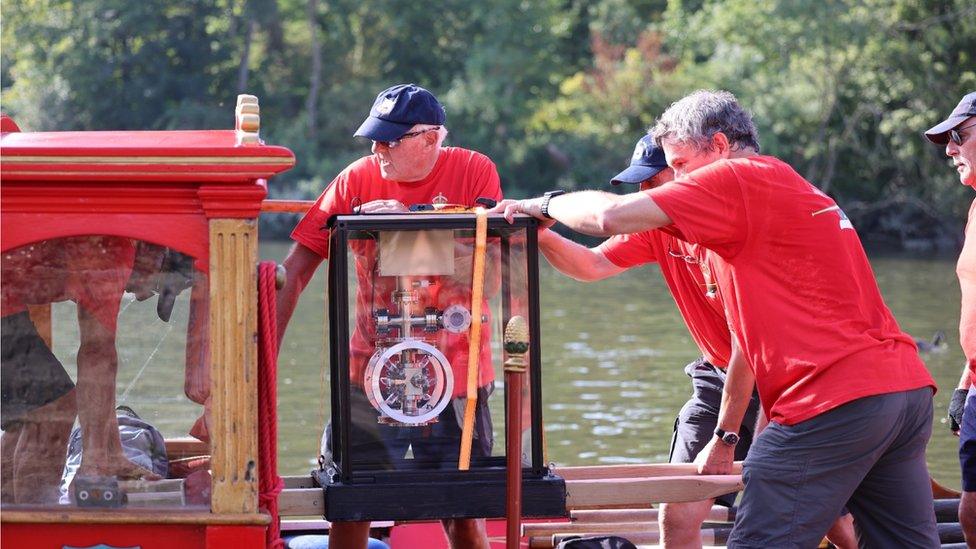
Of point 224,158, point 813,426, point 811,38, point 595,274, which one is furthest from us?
point 811,38

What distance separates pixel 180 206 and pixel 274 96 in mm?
44567

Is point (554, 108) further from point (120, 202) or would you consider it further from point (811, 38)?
point (120, 202)

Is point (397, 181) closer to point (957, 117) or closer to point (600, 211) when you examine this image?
point (600, 211)

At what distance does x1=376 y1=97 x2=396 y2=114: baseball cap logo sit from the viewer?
4480mm

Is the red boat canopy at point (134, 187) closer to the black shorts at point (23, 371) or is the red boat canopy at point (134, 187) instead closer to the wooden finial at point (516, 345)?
the black shorts at point (23, 371)

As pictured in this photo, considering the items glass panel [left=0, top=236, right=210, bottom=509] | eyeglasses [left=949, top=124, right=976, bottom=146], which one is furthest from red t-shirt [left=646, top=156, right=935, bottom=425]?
eyeglasses [left=949, top=124, right=976, bottom=146]

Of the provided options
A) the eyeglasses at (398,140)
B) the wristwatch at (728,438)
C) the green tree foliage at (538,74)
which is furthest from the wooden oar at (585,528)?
the green tree foliage at (538,74)

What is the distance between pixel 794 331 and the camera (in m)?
3.76

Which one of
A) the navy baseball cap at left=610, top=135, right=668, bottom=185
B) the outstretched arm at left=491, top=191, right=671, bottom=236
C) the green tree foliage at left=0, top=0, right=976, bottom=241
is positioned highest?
the green tree foliage at left=0, top=0, right=976, bottom=241

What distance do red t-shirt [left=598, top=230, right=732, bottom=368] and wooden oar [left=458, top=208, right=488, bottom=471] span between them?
1.15m

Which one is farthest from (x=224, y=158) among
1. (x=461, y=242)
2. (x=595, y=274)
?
(x=595, y=274)

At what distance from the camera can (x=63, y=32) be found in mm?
46219

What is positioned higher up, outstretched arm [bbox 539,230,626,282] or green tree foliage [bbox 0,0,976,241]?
green tree foliage [bbox 0,0,976,241]

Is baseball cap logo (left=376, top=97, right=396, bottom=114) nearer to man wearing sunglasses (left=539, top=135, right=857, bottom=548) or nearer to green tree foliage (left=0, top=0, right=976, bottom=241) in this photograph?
man wearing sunglasses (left=539, top=135, right=857, bottom=548)
